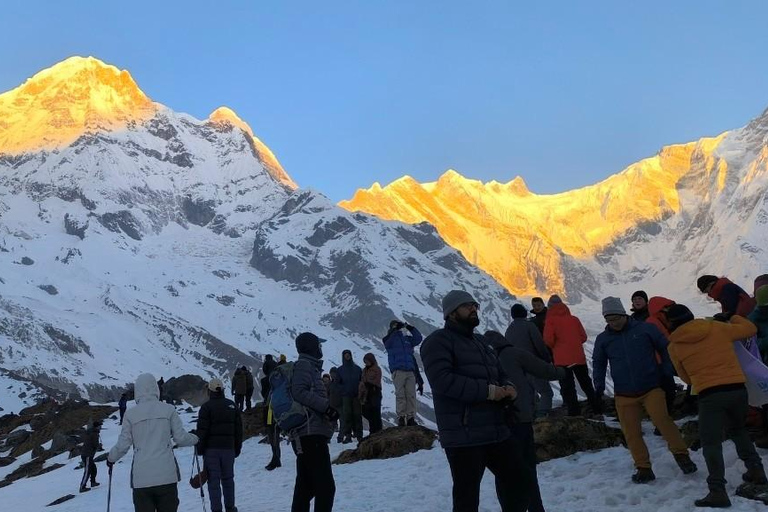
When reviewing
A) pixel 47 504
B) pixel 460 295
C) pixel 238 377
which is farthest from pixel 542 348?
pixel 238 377

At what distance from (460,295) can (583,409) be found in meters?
10.2

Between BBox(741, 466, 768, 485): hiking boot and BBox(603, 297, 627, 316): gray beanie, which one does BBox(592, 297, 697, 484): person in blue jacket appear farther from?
BBox(741, 466, 768, 485): hiking boot

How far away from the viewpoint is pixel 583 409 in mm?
17109

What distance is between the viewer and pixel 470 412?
7570mm

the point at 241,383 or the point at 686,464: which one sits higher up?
the point at 241,383

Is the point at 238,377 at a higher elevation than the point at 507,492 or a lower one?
higher

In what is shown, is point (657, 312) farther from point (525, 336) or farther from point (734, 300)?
point (525, 336)

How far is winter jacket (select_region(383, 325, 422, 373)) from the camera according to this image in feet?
62.1

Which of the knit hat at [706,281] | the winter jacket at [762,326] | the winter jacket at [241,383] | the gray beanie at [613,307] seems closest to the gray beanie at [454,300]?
the gray beanie at [613,307]

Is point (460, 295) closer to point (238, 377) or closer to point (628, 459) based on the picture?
point (628, 459)

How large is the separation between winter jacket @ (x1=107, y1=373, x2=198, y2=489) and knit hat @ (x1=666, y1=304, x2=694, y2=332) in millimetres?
6246

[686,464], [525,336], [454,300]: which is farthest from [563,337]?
[454,300]

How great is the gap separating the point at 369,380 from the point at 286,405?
10.7 metres

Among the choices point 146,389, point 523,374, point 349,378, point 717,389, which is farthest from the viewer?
point 349,378
